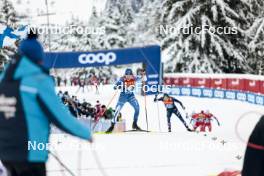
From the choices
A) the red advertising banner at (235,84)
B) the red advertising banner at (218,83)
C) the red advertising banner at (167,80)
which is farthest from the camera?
the red advertising banner at (167,80)

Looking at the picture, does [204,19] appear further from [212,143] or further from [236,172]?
[236,172]

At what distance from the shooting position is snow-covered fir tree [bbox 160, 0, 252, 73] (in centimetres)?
2888

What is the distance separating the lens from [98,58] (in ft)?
41.3

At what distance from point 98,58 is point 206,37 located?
17742 millimetres

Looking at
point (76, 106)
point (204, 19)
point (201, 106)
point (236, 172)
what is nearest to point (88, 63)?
point (76, 106)

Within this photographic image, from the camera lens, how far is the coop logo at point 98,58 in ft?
41.2

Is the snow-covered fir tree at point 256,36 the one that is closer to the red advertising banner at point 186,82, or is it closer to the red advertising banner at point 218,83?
the red advertising banner at point 186,82

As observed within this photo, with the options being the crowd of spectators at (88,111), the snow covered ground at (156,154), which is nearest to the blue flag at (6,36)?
the crowd of spectators at (88,111)

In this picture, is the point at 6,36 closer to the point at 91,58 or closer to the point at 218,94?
the point at 91,58

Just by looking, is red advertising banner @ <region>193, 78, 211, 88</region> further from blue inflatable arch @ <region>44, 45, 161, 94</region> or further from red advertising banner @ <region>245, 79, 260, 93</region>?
blue inflatable arch @ <region>44, 45, 161, 94</region>

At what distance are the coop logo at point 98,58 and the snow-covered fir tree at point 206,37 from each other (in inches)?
638

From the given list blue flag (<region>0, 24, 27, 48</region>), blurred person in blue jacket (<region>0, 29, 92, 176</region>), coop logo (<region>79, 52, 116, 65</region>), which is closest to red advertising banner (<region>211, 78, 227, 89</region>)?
coop logo (<region>79, 52, 116, 65</region>)
